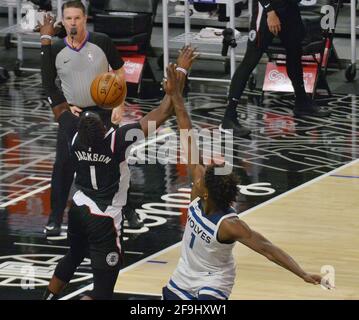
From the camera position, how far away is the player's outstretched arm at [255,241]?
26.7 ft

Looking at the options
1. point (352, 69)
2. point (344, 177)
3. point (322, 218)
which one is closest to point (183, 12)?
point (352, 69)

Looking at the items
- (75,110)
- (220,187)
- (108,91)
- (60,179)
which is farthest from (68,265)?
(60,179)

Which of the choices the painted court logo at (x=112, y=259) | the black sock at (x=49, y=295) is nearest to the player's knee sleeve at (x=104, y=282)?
the painted court logo at (x=112, y=259)

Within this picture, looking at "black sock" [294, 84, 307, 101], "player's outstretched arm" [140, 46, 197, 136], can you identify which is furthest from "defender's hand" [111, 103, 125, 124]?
"black sock" [294, 84, 307, 101]

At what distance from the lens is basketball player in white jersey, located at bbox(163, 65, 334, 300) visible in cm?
826

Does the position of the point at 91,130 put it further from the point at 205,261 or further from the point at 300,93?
the point at 300,93

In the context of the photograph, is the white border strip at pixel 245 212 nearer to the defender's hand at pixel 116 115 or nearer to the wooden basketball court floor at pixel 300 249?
the wooden basketball court floor at pixel 300 249

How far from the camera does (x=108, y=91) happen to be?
9.96 m

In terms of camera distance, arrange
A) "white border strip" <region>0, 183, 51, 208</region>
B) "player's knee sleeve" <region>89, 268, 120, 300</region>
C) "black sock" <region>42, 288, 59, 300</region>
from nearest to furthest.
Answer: "player's knee sleeve" <region>89, 268, 120, 300</region> → "black sock" <region>42, 288, 59, 300</region> → "white border strip" <region>0, 183, 51, 208</region>

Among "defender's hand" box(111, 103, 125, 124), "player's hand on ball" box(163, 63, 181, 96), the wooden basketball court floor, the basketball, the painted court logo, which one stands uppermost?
"player's hand on ball" box(163, 63, 181, 96)

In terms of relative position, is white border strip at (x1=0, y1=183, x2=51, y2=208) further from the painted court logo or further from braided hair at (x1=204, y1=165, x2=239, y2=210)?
braided hair at (x1=204, y1=165, x2=239, y2=210)

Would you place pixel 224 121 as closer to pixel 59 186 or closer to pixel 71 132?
pixel 59 186

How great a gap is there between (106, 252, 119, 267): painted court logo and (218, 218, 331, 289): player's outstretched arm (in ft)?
3.64

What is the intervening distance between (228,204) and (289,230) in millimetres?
3309
